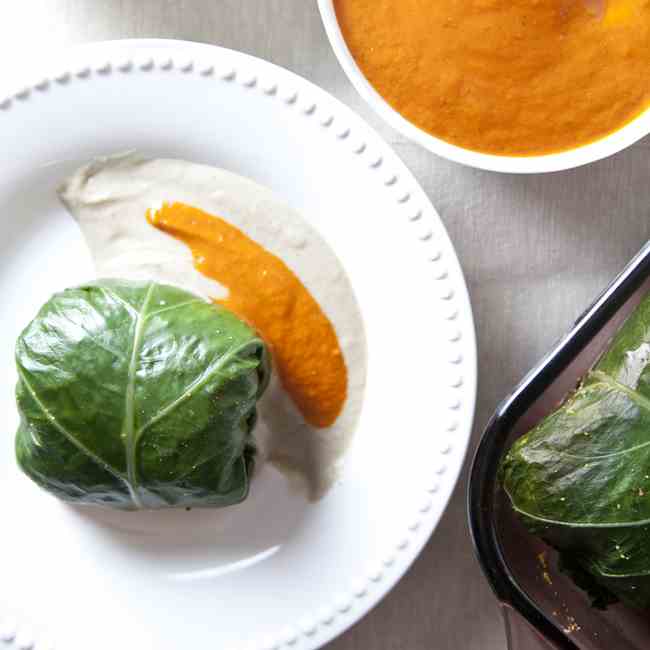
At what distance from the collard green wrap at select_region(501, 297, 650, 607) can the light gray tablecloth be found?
0.79 ft

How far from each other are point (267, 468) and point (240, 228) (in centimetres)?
45

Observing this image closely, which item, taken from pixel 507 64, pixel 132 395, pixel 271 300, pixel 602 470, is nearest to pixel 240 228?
pixel 271 300

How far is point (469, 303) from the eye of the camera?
5.59 ft

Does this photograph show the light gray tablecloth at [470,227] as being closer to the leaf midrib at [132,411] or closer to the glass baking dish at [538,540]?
the glass baking dish at [538,540]

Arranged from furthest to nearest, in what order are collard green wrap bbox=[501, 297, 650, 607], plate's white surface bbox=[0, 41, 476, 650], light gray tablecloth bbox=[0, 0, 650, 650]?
1. light gray tablecloth bbox=[0, 0, 650, 650]
2. plate's white surface bbox=[0, 41, 476, 650]
3. collard green wrap bbox=[501, 297, 650, 607]

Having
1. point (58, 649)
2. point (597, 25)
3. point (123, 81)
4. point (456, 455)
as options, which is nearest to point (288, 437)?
point (456, 455)

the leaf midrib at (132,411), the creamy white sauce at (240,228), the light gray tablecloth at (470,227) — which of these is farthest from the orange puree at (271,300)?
the light gray tablecloth at (470,227)

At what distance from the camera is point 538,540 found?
173 centimetres

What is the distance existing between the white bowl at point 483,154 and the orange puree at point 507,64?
1 centimetres

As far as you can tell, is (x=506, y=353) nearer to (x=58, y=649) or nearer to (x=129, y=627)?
(x=129, y=627)

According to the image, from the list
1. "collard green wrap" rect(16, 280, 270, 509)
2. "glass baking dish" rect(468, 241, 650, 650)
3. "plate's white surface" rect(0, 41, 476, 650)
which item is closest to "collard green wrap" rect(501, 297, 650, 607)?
"glass baking dish" rect(468, 241, 650, 650)

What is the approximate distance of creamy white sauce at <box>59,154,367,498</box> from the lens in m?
1.77

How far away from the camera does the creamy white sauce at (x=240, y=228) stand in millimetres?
1771

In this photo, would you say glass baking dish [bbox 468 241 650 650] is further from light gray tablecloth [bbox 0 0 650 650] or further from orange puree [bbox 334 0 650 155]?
orange puree [bbox 334 0 650 155]
